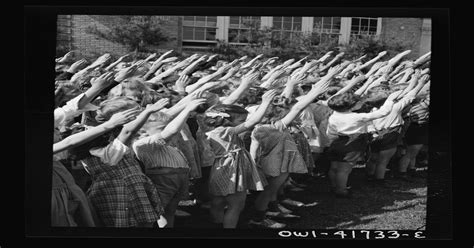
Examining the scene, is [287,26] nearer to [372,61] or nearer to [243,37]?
[243,37]

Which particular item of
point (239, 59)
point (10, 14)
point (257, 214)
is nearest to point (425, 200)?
point (257, 214)

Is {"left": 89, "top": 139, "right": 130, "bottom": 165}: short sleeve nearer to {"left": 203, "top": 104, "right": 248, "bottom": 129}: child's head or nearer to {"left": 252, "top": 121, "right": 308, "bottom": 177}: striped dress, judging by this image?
{"left": 203, "top": 104, "right": 248, "bottom": 129}: child's head

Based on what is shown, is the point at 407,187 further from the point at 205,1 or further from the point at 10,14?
the point at 10,14

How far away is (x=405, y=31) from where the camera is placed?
10.3 feet

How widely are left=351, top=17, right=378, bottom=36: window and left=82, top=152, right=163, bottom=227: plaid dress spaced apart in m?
1.73

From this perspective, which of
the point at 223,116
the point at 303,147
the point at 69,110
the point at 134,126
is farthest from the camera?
the point at 303,147

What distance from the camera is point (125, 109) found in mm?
3021

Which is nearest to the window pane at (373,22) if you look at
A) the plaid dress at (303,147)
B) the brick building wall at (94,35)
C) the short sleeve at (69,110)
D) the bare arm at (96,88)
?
the plaid dress at (303,147)

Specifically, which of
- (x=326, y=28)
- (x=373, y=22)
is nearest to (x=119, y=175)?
(x=326, y=28)

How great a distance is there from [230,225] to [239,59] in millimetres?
1167

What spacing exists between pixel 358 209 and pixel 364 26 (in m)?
1.26

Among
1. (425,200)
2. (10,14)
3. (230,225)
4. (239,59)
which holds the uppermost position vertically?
(10,14)

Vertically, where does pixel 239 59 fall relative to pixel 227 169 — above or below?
above

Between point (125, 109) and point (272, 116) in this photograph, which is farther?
point (272, 116)
